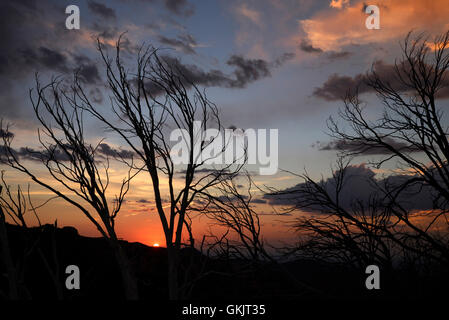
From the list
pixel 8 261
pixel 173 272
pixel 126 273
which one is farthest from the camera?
pixel 8 261

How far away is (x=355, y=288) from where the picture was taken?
887 centimetres

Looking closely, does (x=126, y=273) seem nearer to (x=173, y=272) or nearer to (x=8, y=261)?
(x=173, y=272)

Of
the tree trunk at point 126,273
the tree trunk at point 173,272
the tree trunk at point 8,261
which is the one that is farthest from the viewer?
the tree trunk at point 8,261

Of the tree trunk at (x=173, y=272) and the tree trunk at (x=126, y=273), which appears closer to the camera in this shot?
the tree trunk at (x=126, y=273)

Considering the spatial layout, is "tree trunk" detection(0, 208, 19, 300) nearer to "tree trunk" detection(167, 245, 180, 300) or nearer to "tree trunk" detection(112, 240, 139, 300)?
"tree trunk" detection(112, 240, 139, 300)

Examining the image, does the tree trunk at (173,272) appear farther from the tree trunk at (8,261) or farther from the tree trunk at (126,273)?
the tree trunk at (8,261)

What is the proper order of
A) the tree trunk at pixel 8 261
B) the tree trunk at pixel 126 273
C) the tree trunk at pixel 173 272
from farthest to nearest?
the tree trunk at pixel 8 261 → the tree trunk at pixel 173 272 → the tree trunk at pixel 126 273

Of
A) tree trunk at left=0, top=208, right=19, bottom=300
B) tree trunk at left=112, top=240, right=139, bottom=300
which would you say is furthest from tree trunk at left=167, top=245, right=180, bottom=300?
tree trunk at left=0, top=208, right=19, bottom=300

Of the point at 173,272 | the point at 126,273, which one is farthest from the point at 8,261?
the point at 173,272

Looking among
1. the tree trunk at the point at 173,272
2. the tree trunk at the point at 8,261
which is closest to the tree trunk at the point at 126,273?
the tree trunk at the point at 173,272
